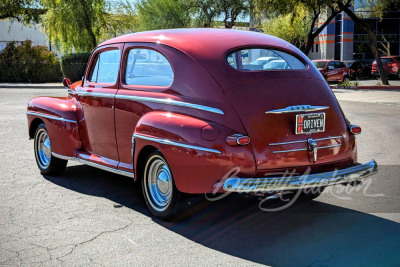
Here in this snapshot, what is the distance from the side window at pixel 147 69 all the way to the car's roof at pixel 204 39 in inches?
5.4

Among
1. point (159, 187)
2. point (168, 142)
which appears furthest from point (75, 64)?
point (168, 142)

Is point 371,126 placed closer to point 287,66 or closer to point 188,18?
point 287,66

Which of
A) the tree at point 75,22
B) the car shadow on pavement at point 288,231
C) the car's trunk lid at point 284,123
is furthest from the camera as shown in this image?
the tree at point 75,22

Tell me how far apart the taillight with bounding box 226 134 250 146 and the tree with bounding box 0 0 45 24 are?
38.4 meters

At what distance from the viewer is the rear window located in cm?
515

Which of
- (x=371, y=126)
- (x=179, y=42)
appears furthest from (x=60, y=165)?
(x=371, y=126)

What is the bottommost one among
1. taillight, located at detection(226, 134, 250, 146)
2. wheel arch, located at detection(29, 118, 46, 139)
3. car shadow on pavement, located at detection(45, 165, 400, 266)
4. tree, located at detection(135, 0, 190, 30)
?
car shadow on pavement, located at detection(45, 165, 400, 266)

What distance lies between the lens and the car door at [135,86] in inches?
207

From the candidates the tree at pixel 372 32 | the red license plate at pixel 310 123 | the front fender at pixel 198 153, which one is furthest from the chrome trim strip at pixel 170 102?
the tree at pixel 372 32

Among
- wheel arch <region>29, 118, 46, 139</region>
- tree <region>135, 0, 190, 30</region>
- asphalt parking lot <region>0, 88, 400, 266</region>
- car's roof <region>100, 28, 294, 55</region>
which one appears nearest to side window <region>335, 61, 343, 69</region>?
tree <region>135, 0, 190, 30</region>

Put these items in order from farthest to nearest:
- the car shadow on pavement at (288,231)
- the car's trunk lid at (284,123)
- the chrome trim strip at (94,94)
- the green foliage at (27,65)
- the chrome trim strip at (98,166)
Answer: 1. the green foliage at (27,65)
2. the chrome trim strip at (94,94)
3. the chrome trim strip at (98,166)
4. the car's trunk lid at (284,123)
5. the car shadow on pavement at (288,231)

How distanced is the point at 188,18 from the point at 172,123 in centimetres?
4595

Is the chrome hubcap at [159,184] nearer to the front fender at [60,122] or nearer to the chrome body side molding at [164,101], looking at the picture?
the chrome body side molding at [164,101]

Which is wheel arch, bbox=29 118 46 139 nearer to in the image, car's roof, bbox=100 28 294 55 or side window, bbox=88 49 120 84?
side window, bbox=88 49 120 84
